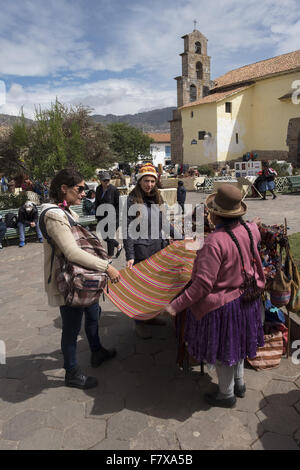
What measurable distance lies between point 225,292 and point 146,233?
1518mm

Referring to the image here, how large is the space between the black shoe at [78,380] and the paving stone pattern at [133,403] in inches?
2.0

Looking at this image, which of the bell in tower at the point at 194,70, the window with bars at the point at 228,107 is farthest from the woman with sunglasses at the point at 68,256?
the bell in tower at the point at 194,70

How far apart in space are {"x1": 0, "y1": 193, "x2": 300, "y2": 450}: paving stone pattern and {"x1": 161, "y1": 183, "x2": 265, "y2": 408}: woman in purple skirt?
0.40 metres

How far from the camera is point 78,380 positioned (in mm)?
3016

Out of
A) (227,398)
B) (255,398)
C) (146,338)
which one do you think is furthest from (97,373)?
(255,398)

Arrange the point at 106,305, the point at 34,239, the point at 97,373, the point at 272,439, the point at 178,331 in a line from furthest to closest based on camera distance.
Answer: the point at 34,239, the point at 106,305, the point at 97,373, the point at 178,331, the point at 272,439

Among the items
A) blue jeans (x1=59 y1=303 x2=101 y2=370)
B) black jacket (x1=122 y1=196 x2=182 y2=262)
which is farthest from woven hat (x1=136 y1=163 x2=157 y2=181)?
blue jeans (x1=59 y1=303 x2=101 y2=370)

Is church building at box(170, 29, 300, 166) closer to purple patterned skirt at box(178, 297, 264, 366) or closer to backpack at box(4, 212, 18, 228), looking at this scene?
backpack at box(4, 212, 18, 228)

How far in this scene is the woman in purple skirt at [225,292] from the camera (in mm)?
2303

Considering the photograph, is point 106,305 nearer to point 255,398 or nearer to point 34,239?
point 255,398

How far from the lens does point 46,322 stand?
4.45 meters

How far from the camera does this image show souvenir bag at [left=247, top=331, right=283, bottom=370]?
318 centimetres

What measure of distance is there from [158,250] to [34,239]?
22.0ft

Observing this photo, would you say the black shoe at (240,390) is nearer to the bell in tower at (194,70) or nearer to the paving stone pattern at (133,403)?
the paving stone pattern at (133,403)
